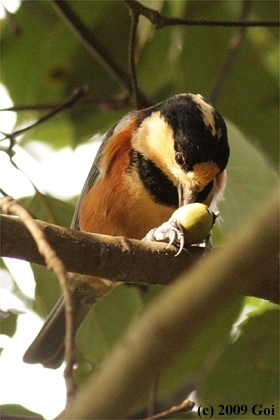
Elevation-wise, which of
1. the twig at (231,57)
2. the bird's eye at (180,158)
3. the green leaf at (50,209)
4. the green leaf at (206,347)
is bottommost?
the green leaf at (206,347)

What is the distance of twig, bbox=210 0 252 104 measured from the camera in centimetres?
347

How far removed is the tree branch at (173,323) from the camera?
2.76 feet

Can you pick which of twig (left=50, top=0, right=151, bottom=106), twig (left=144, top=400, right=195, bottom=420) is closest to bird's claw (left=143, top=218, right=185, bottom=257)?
twig (left=144, top=400, right=195, bottom=420)

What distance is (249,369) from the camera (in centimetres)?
270

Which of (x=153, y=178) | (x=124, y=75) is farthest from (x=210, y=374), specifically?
(x=124, y=75)

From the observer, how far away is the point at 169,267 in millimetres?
2260

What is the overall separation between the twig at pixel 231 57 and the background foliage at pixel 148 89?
0.12 ft

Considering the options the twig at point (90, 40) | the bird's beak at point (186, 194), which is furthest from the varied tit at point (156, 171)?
the twig at point (90, 40)

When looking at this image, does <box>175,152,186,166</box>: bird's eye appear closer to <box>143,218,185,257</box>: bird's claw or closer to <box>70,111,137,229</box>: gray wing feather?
<box>70,111,137,229</box>: gray wing feather

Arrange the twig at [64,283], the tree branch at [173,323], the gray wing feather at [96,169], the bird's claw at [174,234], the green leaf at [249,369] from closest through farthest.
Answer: the tree branch at [173,323], the twig at [64,283], the bird's claw at [174,234], the green leaf at [249,369], the gray wing feather at [96,169]

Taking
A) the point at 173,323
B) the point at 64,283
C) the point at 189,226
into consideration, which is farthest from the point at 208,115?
the point at 173,323

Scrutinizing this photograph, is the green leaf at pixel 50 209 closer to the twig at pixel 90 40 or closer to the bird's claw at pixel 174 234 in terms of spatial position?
the twig at pixel 90 40

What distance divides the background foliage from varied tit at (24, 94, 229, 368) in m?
0.11

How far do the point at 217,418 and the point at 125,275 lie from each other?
784mm
